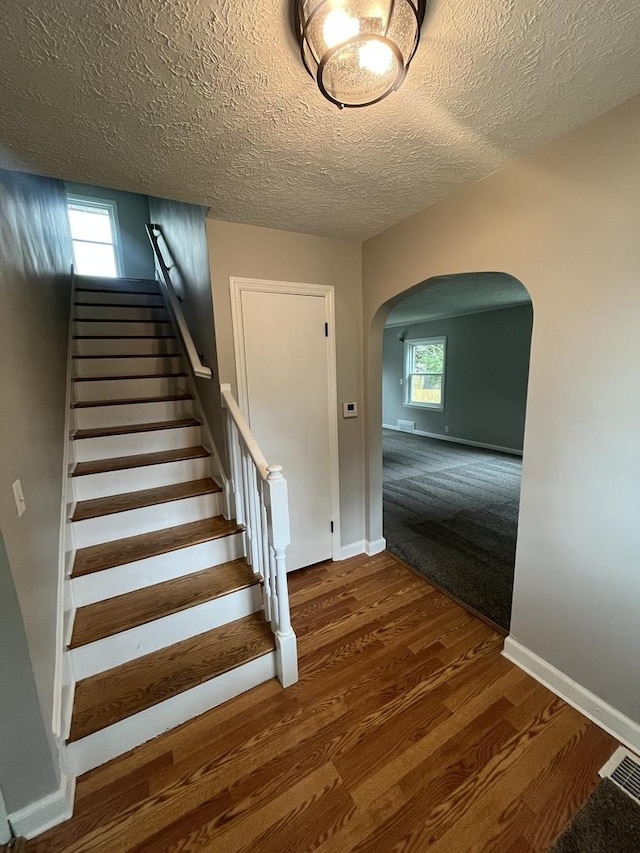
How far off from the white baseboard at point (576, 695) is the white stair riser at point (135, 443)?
2.32 meters

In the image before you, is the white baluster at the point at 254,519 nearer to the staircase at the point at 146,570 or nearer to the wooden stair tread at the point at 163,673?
the staircase at the point at 146,570

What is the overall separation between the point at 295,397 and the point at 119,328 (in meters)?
1.90

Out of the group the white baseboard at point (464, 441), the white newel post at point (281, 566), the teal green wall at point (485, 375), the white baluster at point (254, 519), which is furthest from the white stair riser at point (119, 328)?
the white baseboard at point (464, 441)

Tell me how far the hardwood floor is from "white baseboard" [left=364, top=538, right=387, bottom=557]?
0.90 m

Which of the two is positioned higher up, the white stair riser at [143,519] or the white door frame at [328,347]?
the white door frame at [328,347]

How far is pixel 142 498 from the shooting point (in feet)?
6.68

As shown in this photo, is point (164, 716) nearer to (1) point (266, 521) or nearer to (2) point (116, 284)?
(1) point (266, 521)

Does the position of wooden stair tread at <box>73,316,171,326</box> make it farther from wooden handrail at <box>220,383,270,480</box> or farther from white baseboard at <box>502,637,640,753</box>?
white baseboard at <box>502,637,640,753</box>

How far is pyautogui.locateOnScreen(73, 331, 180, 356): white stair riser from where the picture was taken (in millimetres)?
2746

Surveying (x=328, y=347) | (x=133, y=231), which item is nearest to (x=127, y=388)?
(x=328, y=347)

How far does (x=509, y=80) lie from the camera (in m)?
1.02

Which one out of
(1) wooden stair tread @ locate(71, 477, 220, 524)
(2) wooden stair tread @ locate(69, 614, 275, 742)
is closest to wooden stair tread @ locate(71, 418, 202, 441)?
(1) wooden stair tread @ locate(71, 477, 220, 524)

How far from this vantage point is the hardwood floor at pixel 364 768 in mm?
1110

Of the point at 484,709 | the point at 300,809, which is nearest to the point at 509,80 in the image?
the point at 484,709
